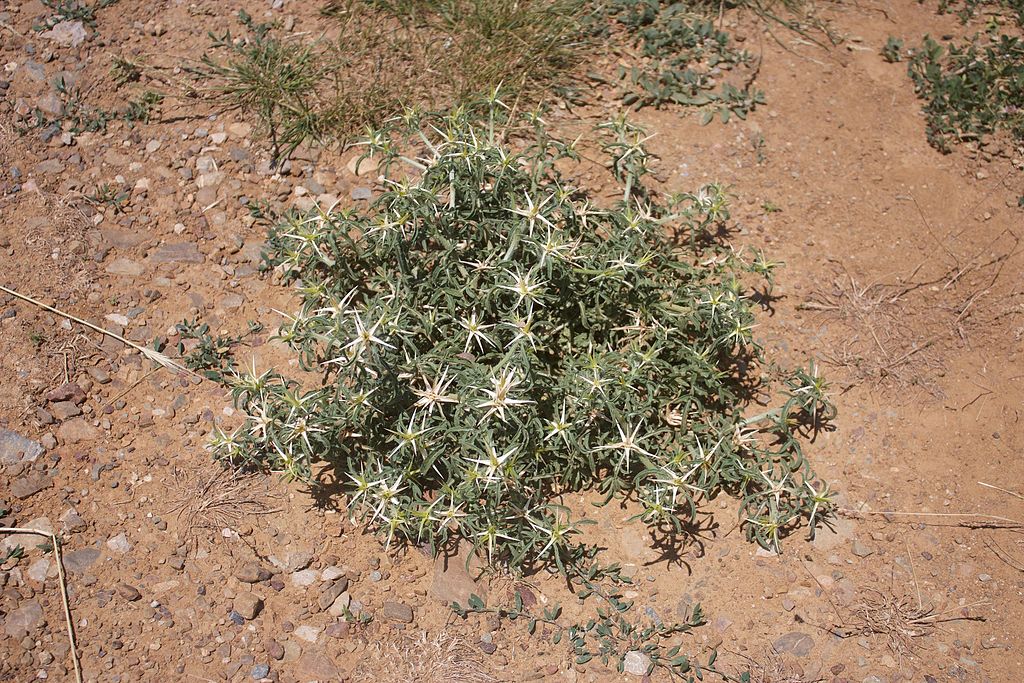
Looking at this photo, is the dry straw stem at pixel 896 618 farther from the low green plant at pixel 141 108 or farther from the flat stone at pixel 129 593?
the low green plant at pixel 141 108

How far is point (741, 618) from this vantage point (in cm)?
308

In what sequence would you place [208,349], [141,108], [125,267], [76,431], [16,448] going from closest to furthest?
1. [16,448]
2. [76,431]
3. [208,349]
4. [125,267]
5. [141,108]

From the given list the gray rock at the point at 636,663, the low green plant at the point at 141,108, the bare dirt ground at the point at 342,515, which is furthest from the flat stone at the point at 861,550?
the low green plant at the point at 141,108

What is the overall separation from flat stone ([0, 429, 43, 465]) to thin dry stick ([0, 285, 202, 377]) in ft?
1.69

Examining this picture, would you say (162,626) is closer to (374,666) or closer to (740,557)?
(374,666)

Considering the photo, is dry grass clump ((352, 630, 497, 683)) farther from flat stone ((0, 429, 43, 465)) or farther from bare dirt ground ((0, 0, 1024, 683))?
flat stone ((0, 429, 43, 465))

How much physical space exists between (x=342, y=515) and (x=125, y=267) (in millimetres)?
1488

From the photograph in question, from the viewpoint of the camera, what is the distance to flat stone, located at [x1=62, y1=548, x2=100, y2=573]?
291cm

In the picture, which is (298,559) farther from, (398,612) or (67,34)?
(67,34)

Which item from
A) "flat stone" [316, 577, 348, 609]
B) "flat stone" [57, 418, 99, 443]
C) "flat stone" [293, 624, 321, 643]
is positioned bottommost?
"flat stone" [293, 624, 321, 643]

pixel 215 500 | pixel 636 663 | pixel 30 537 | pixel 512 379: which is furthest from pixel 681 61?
pixel 30 537

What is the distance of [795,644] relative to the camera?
119 inches

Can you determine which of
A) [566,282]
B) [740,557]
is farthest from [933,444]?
[566,282]

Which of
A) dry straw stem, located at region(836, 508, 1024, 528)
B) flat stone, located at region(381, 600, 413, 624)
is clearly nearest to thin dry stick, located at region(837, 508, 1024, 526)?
dry straw stem, located at region(836, 508, 1024, 528)
